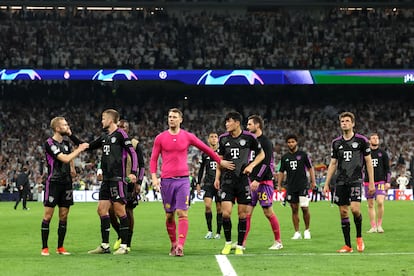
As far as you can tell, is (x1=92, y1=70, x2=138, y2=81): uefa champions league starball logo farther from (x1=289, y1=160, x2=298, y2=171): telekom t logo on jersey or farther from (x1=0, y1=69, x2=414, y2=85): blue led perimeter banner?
(x1=289, y1=160, x2=298, y2=171): telekom t logo on jersey

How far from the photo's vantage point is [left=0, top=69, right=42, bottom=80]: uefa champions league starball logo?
50.7 meters

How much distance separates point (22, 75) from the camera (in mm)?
51000

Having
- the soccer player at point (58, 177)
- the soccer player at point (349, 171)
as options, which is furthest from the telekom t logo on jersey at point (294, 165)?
the soccer player at point (58, 177)

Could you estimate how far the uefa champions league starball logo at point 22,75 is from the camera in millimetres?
50688

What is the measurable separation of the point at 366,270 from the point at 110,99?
4493cm

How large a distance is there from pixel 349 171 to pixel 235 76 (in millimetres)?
37385

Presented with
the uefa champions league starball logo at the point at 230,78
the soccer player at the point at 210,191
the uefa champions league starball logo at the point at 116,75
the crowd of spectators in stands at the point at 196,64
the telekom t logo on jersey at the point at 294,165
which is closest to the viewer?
the telekom t logo on jersey at the point at 294,165

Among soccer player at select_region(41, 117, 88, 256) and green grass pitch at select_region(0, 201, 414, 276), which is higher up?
soccer player at select_region(41, 117, 88, 256)

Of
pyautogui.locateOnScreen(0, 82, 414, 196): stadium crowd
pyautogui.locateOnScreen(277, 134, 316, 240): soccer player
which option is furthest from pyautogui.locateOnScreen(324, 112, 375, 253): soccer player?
pyautogui.locateOnScreen(0, 82, 414, 196): stadium crowd

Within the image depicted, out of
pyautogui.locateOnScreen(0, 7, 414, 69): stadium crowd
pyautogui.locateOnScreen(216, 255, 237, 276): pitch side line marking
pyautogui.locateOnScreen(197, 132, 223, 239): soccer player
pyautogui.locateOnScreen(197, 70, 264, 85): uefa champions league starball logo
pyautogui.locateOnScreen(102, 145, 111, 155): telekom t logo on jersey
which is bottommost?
pyautogui.locateOnScreen(216, 255, 237, 276): pitch side line marking

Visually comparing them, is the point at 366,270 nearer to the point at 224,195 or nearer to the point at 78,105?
the point at 224,195

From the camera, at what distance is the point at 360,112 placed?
183ft

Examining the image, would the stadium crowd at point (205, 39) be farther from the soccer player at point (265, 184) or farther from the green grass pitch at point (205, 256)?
the soccer player at point (265, 184)

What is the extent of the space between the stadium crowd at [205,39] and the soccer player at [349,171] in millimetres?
39927
